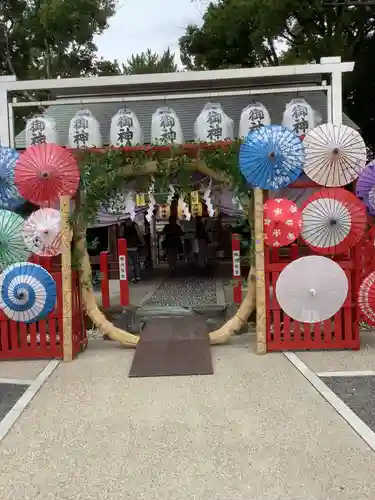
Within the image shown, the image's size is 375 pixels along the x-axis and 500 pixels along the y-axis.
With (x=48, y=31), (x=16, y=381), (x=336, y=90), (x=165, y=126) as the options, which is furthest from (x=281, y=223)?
(x=48, y=31)

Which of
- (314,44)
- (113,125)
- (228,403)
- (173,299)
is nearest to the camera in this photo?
(228,403)

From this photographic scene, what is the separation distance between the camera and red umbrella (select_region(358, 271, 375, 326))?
271 inches

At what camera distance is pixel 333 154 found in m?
6.75

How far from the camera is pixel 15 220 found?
23.0 ft

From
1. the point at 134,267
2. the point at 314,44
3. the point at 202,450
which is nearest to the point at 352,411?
the point at 202,450

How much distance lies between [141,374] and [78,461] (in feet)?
7.52

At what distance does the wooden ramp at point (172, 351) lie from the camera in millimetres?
6363

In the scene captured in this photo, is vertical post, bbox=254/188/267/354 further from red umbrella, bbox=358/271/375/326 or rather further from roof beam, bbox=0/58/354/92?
roof beam, bbox=0/58/354/92

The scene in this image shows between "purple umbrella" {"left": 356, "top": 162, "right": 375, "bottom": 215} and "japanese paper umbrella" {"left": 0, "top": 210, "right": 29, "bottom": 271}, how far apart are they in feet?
14.6

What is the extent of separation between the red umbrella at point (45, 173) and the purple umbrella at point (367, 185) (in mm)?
3707

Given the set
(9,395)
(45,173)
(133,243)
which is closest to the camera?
(9,395)

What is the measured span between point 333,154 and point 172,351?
3202mm

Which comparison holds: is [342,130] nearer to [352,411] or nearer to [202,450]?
[352,411]

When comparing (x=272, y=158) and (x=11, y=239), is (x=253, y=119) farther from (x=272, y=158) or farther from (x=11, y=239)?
(x=11, y=239)
